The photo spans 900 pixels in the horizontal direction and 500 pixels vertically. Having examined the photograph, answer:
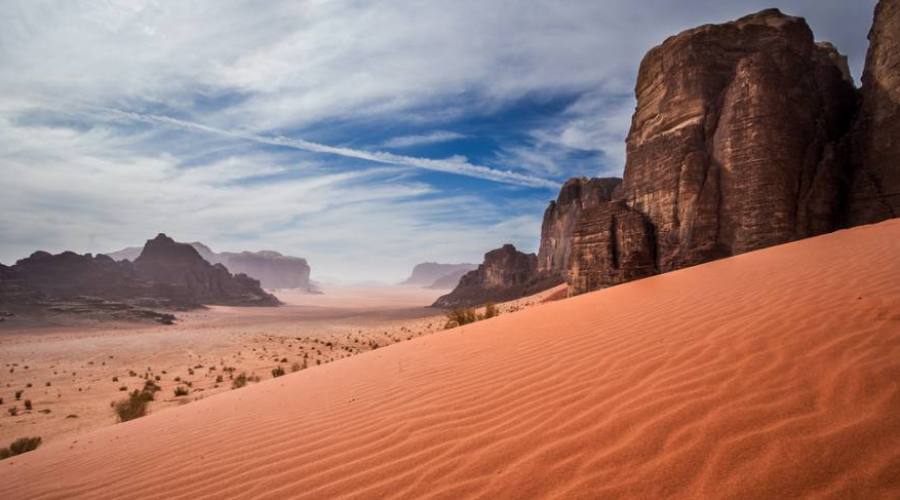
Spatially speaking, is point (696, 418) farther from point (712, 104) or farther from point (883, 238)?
point (712, 104)

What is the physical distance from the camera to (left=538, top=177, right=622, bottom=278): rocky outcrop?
1773 inches

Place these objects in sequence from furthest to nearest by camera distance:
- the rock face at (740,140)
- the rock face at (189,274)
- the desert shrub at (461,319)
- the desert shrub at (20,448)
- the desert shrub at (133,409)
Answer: the rock face at (189,274), the desert shrub at (461,319), the rock face at (740,140), the desert shrub at (133,409), the desert shrub at (20,448)

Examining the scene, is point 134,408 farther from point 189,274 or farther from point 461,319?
point 189,274

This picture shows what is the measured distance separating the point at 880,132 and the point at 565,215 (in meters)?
37.4

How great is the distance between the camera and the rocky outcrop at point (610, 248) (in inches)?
633

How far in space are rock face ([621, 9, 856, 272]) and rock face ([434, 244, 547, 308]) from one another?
3708 centimetres

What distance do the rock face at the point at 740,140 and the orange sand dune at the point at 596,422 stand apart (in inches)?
347

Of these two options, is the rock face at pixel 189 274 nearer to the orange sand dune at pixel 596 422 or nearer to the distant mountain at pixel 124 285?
the distant mountain at pixel 124 285

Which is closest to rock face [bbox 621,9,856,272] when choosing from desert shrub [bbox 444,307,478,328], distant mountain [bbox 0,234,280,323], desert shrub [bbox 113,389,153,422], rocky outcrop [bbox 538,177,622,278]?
desert shrub [bbox 444,307,478,328]

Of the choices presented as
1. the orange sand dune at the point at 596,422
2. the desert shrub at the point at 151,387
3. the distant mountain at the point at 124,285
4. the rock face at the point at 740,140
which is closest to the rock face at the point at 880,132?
the rock face at the point at 740,140

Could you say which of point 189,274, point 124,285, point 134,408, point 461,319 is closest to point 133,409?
point 134,408

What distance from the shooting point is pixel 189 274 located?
70.2 meters

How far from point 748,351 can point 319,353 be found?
17034mm

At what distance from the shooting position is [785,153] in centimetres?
1303
